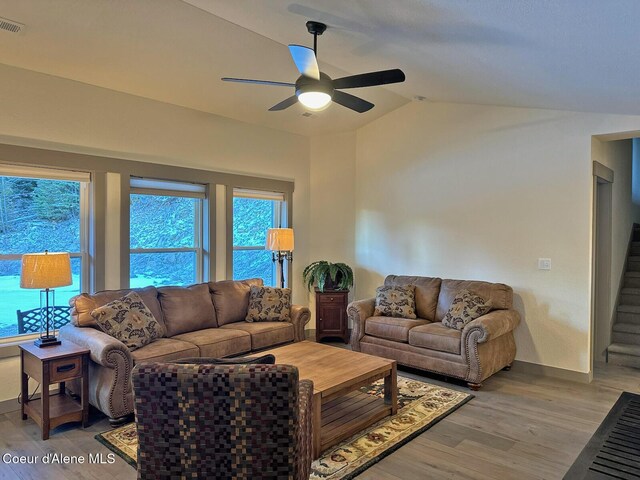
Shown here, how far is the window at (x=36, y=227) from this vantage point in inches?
144

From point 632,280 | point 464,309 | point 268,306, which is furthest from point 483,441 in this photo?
point 632,280

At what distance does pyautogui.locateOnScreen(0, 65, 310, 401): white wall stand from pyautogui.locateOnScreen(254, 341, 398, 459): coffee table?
7.19 ft

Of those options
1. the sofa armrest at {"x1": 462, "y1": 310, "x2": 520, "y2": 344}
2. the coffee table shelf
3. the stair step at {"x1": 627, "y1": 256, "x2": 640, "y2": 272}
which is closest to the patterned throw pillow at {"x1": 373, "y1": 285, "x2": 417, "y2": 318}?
the sofa armrest at {"x1": 462, "y1": 310, "x2": 520, "y2": 344}

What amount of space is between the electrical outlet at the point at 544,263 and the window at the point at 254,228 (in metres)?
3.24

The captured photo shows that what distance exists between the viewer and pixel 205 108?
15.9 ft

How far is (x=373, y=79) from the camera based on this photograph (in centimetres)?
283

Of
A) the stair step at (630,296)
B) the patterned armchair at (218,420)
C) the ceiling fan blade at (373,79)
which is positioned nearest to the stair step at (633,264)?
the stair step at (630,296)

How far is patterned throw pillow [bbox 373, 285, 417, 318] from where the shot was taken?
4.84 meters

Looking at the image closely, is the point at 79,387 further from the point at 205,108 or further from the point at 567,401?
the point at 567,401

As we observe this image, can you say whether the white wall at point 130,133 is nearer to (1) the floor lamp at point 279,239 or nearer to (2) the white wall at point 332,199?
(2) the white wall at point 332,199

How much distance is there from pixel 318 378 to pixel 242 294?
2.00m

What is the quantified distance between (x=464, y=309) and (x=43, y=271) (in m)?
3.73

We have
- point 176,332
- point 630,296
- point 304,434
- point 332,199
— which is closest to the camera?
point 304,434

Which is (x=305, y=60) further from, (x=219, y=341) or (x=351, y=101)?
(x=219, y=341)
